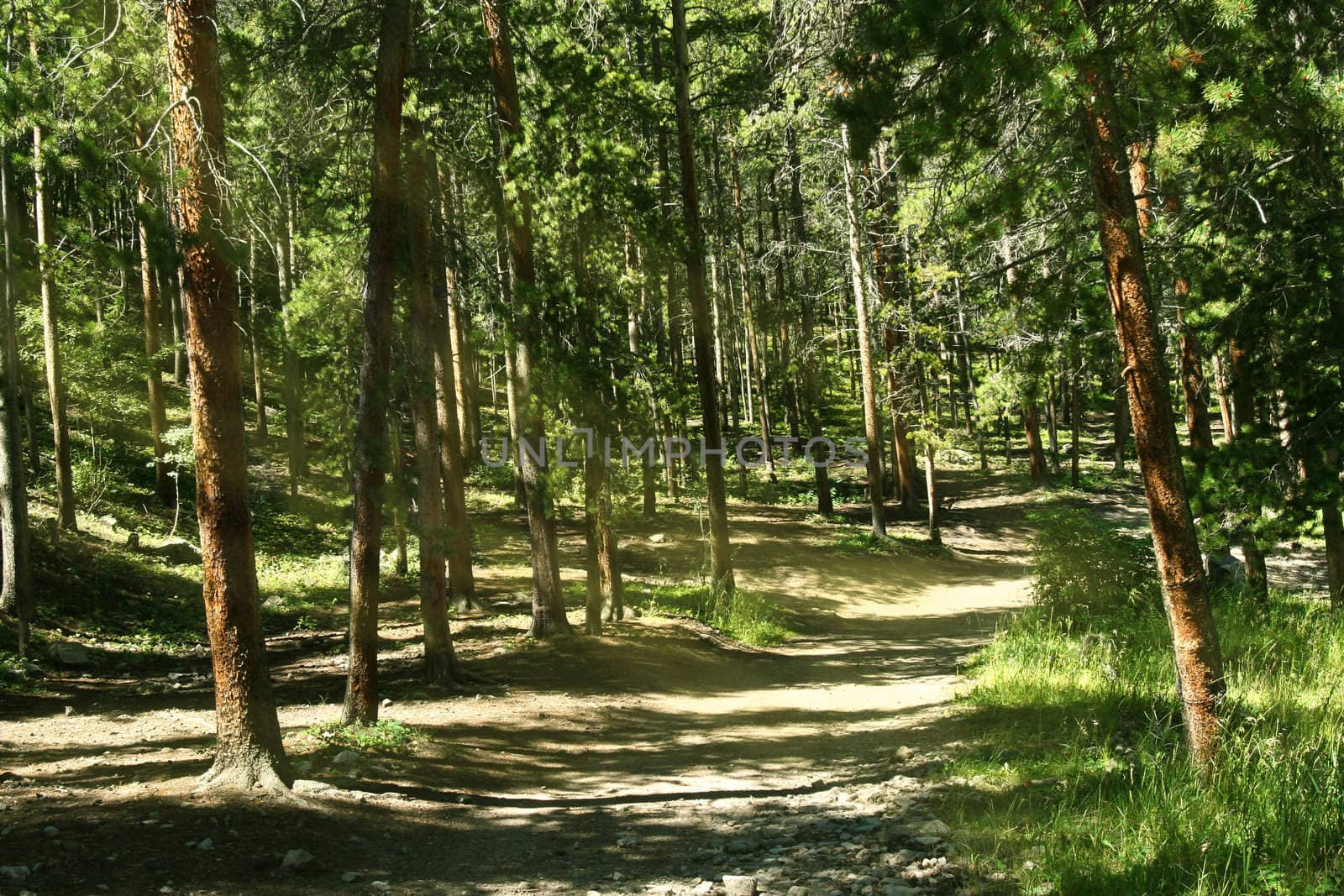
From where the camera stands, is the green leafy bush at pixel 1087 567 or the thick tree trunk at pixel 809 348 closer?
the green leafy bush at pixel 1087 567

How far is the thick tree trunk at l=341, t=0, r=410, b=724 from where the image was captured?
8.48m

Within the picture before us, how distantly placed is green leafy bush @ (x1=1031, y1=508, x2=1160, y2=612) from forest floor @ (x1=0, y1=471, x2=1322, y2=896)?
1.66m

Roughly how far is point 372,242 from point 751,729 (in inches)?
242

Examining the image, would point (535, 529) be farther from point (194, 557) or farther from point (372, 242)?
point (194, 557)

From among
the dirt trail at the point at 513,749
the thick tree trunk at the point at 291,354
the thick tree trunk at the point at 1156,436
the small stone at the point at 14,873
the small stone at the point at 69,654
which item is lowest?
the dirt trail at the point at 513,749

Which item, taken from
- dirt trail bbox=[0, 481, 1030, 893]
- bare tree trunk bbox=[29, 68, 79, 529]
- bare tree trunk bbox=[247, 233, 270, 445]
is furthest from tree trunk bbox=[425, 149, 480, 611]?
bare tree trunk bbox=[29, 68, 79, 529]

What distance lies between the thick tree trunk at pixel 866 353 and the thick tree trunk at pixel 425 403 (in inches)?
493

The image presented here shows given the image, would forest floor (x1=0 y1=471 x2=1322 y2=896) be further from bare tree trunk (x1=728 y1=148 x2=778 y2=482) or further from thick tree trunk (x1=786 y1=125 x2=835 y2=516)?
bare tree trunk (x1=728 y1=148 x2=778 y2=482)

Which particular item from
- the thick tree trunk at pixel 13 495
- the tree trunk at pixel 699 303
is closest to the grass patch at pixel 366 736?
the thick tree trunk at pixel 13 495

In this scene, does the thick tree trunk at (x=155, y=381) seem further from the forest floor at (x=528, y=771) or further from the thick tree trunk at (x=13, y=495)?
the forest floor at (x=528, y=771)

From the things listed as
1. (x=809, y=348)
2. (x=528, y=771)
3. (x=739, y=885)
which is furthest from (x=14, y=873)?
(x=809, y=348)

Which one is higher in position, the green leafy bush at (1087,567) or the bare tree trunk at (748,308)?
the bare tree trunk at (748,308)

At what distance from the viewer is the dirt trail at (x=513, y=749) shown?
594 centimetres

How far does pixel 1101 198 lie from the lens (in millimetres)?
6012
